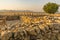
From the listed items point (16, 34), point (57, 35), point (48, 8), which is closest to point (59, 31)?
point (57, 35)

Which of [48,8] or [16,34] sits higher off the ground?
[16,34]

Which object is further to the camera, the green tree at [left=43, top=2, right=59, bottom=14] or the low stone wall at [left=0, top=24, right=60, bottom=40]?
the green tree at [left=43, top=2, right=59, bottom=14]

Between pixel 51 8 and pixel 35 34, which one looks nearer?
pixel 35 34

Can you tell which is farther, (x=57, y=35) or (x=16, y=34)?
(x=57, y=35)

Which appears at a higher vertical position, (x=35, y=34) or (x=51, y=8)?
(x=35, y=34)

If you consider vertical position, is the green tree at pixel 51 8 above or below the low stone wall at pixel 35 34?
below

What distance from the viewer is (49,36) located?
902cm

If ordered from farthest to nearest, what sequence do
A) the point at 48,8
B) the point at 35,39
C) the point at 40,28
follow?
the point at 48,8 → the point at 40,28 → the point at 35,39

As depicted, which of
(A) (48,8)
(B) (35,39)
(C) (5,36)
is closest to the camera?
(C) (5,36)

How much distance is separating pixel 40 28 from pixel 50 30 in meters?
0.62

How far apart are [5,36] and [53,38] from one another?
243 cm

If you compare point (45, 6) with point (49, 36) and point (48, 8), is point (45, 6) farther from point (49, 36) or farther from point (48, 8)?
point (49, 36)

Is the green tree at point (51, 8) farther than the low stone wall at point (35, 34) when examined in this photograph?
Yes

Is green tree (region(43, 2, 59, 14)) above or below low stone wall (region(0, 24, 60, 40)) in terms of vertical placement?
below
